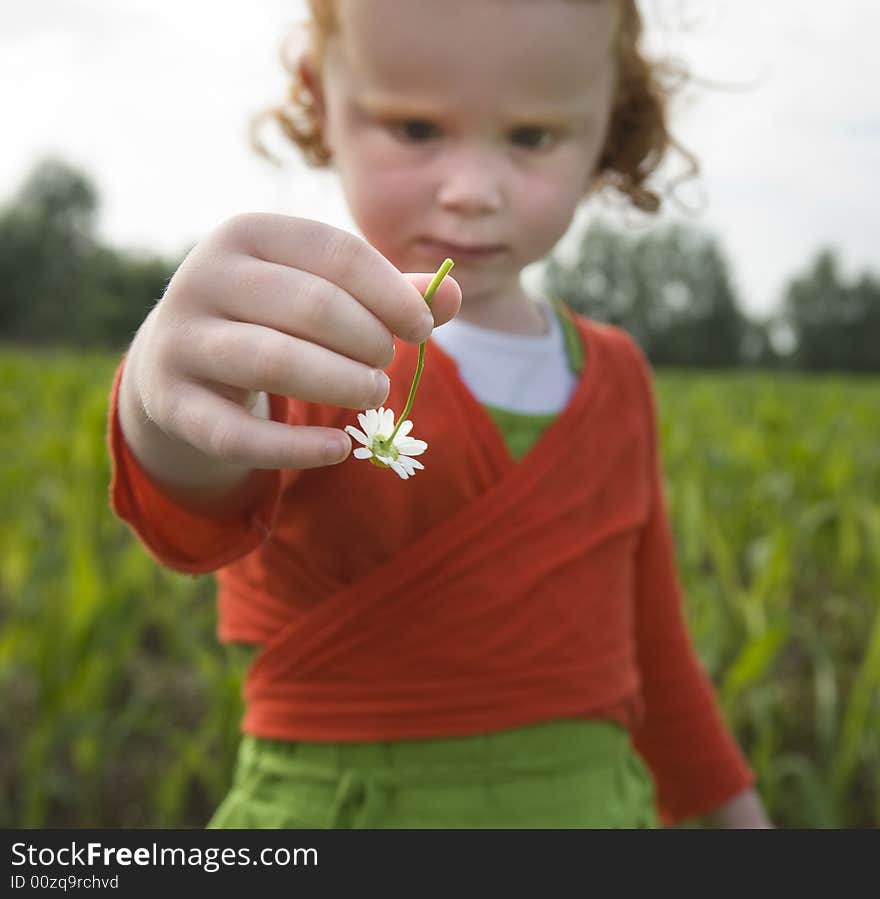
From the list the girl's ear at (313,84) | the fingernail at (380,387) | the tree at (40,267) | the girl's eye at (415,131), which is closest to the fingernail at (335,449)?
the fingernail at (380,387)

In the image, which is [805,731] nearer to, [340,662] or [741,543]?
[741,543]

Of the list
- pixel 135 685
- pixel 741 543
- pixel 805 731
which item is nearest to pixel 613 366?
pixel 805 731

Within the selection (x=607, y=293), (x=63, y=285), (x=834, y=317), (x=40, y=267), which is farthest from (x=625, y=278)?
(x=40, y=267)

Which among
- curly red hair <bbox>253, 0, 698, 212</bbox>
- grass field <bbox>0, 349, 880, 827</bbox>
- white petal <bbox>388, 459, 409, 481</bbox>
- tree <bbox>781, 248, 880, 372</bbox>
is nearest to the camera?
white petal <bbox>388, 459, 409, 481</bbox>

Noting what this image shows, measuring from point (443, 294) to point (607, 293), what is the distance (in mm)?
535

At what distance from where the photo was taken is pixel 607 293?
85cm

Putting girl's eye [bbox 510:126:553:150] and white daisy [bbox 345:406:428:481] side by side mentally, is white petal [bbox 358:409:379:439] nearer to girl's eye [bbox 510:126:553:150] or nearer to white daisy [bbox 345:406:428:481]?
white daisy [bbox 345:406:428:481]

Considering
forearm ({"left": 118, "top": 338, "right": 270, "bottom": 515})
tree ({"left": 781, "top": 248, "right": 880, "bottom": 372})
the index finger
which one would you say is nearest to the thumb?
the index finger

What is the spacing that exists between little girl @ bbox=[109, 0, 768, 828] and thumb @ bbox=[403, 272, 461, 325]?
99mm

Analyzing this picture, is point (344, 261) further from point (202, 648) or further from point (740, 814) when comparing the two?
point (202, 648)

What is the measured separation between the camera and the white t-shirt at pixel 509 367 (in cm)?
63

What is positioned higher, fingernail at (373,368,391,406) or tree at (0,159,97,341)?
fingernail at (373,368,391,406)

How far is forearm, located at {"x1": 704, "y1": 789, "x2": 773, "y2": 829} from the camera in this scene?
82 centimetres

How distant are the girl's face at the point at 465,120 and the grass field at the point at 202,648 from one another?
55 centimetres
